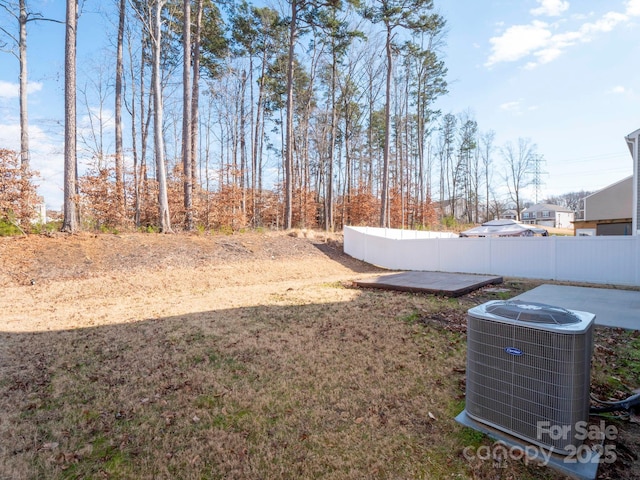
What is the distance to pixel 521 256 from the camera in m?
8.34

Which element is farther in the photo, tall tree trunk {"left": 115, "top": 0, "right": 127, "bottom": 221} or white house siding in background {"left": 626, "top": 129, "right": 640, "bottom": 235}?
tall tree trunk {"left": 115, "top": 0, "right": 127, "bottom": 221}

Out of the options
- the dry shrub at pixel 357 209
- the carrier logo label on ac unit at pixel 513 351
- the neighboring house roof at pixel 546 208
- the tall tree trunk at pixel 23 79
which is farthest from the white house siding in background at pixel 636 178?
the neighboring house roof at pixel 546 208

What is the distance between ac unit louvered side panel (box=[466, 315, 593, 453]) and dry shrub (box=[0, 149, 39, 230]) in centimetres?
997

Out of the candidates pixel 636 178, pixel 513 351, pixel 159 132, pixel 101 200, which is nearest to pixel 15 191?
pixel 101 200

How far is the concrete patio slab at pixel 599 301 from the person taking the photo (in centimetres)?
412

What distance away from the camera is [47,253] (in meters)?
6.90

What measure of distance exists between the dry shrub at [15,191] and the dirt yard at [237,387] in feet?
7.66

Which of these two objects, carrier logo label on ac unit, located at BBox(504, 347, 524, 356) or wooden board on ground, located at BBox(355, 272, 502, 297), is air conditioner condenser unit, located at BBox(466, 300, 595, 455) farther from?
wooden board on ground, located at BBox(355, 272, 502, 297)

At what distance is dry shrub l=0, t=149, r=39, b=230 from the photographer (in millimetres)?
7250

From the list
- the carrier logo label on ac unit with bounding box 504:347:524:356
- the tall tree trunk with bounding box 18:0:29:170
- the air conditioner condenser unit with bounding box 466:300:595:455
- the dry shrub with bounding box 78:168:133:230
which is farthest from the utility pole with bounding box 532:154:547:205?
the tall tree trunk with bounding box 18:0:29:170

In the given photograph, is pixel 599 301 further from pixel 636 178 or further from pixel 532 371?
pixel 636 178

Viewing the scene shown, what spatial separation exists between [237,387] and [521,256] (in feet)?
27.8

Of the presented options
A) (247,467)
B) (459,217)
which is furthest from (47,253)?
(459,217)

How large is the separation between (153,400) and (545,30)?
13.3 m
